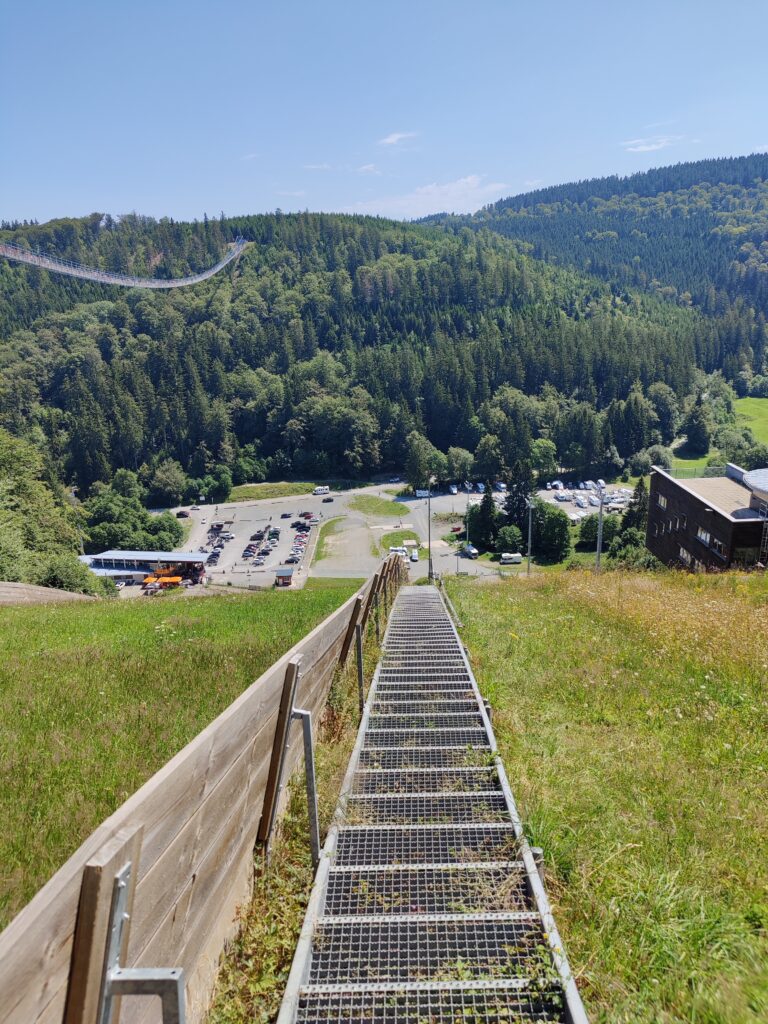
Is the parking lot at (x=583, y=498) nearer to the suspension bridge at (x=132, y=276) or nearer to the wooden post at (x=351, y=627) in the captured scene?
the wooden post at (x=351, y=627)

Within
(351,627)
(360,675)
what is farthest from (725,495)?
(360,675)

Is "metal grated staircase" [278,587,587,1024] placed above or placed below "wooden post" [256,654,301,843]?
below

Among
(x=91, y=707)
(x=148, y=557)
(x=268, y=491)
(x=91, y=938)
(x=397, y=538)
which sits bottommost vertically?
(x=268, y=491)

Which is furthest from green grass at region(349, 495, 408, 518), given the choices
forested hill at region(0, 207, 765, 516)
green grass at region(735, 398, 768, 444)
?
green grass at region(735, 398, 768, 444)

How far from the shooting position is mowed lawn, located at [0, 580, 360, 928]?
3227mm

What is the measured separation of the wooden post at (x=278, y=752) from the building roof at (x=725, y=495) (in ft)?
88.9

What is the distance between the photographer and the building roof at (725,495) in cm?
2621

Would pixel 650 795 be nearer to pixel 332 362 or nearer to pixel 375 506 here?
pixel 375 506

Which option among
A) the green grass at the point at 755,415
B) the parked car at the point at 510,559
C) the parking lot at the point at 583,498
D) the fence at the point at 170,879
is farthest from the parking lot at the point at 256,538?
the green grass at the point at 755,415

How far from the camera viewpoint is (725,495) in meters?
29.1

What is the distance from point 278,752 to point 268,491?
9106cm

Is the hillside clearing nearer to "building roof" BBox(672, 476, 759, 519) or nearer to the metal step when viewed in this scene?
"building roof" BBox(672, 476, 759, 519)

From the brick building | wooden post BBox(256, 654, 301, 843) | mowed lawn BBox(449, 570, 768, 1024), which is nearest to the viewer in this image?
mowed lawn BBox(449, 570, 768, 1024)

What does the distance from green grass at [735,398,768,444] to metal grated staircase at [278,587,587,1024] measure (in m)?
109
